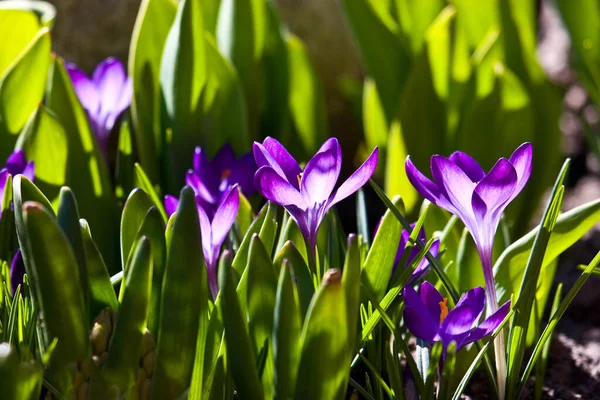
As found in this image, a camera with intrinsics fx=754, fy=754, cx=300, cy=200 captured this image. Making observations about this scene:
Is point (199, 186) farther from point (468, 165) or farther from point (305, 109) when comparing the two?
point (305, 109)

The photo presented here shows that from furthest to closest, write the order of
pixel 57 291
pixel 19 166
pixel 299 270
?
pixel 19 166 < pixel 299 270 < pixel 57 291

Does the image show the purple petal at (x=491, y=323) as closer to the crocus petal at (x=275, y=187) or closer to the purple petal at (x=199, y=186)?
the crocus petal at (x=275, y=187)

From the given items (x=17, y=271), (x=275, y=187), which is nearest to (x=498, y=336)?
(x=275, y=187)

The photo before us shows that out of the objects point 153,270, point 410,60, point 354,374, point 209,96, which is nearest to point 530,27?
point 410,60

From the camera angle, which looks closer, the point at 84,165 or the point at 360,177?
the point at 360,177

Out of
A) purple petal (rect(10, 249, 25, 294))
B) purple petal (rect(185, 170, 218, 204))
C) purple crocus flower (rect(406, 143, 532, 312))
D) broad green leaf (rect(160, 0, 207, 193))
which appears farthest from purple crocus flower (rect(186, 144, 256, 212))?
purple crocus flower (rect(406, 143, 532, 312))

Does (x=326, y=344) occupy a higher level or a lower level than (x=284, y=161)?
lower

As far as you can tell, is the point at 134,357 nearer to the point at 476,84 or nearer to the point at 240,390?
the point at 240,390
